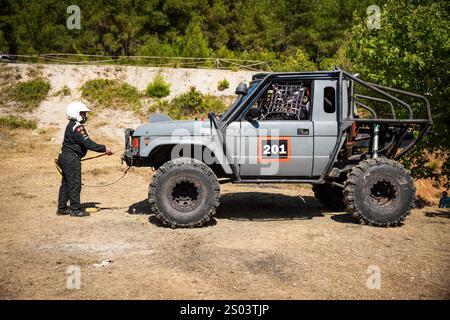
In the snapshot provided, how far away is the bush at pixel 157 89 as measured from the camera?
25844mm

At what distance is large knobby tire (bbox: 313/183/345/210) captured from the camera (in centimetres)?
863

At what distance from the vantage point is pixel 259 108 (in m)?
7.27

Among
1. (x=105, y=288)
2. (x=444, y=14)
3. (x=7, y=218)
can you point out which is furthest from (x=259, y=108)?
(x=444, y=14)

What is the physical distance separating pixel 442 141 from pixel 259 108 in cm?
459

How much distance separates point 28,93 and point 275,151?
21171 millimetres

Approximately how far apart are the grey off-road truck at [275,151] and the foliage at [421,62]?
2556 mm

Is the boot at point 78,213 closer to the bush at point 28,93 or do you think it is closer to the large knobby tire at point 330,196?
the large knobby tire at point 330,196

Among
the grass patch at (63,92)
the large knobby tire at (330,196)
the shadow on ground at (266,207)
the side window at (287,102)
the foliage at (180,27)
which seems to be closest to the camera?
the side window at (287,102)

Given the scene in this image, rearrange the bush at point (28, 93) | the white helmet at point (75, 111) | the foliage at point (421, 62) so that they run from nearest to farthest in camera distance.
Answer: the white helmet at point (75, 111) → the foliage at point (421, 62) → the bush at point (28, 93)

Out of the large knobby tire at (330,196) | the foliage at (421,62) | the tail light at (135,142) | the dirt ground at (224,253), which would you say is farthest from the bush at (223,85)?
the tail light at (135,142)

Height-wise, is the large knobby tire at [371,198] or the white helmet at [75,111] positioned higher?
the white helmet at [75,111]

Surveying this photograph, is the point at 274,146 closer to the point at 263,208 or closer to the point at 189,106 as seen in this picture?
the point at 263,208
